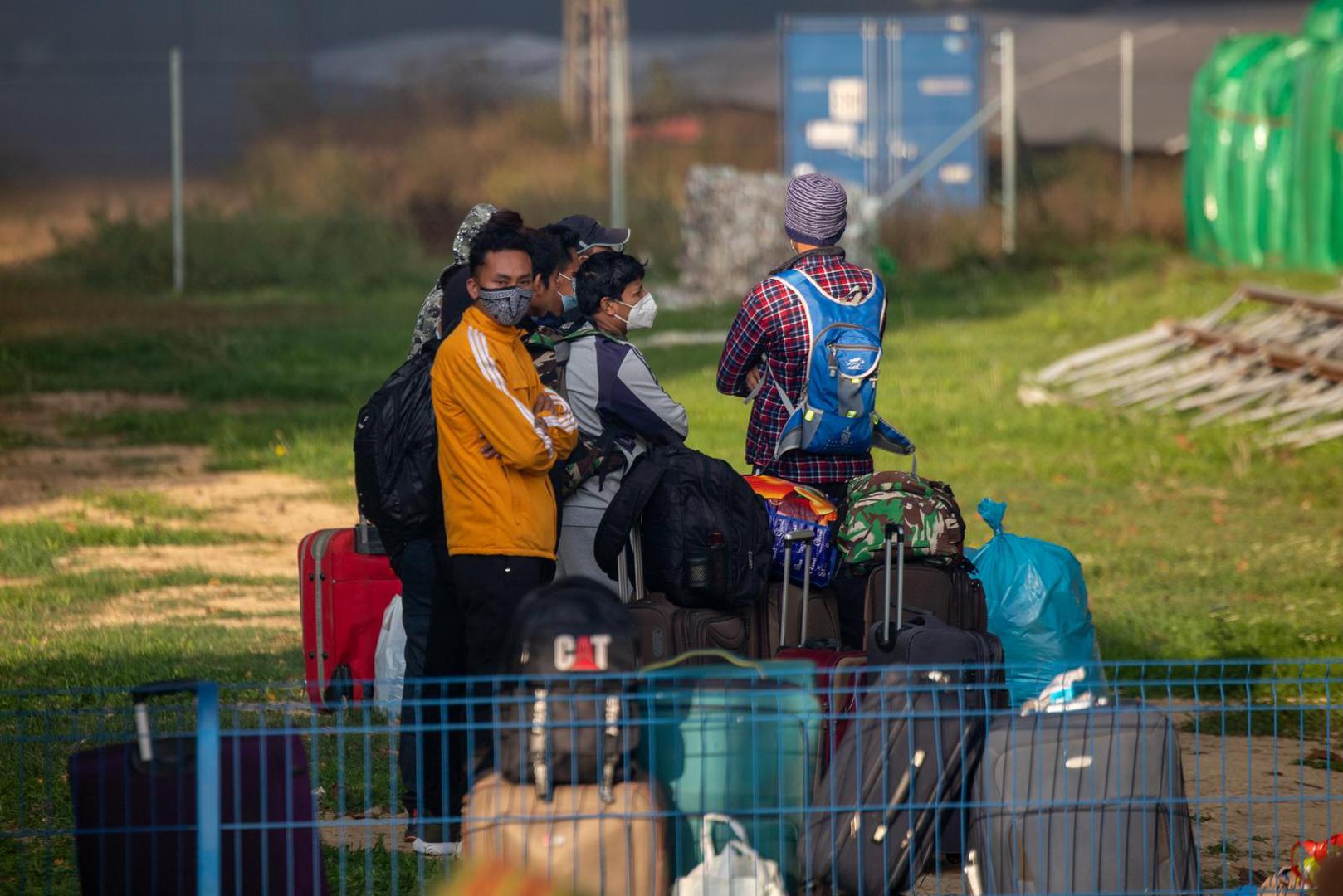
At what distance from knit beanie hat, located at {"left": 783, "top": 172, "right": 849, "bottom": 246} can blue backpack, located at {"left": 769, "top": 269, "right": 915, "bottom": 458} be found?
135 mm

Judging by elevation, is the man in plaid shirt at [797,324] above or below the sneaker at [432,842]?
above

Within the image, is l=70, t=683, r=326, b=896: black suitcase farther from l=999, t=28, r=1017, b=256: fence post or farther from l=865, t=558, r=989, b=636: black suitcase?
l=999, t=28, r=1017, b=256: fence post

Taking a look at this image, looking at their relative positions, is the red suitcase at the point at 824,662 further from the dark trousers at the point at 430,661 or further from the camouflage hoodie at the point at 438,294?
the camouflage hoodie at the point at 438,294

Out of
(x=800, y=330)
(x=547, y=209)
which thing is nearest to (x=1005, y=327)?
(x=547, y=209)

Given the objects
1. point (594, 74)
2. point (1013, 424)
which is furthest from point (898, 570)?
point (594, 74)

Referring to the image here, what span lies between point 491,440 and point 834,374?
1.57 m

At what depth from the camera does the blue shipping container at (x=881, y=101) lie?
24.7 m

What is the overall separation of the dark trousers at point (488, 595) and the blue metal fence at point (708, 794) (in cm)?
9

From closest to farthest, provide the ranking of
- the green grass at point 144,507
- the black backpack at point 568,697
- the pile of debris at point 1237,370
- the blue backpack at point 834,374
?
the black backpack at point 568,697
the blue backpack at point 834,374
the green grass at point 144,507
the pile of debris at point 1237,370

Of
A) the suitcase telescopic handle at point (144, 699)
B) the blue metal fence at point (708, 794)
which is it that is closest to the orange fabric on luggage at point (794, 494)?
the blue metal fence at point (708, 794)

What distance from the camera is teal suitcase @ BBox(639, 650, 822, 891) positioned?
14.3ft

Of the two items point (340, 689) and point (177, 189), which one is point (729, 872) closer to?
point (340, 689)

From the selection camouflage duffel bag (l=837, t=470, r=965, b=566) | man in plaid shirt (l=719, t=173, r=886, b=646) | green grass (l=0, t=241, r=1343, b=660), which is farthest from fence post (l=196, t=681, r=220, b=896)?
green grass (l=0, t=241, r=1343, b=660)

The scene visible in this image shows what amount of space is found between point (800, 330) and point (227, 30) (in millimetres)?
28973
